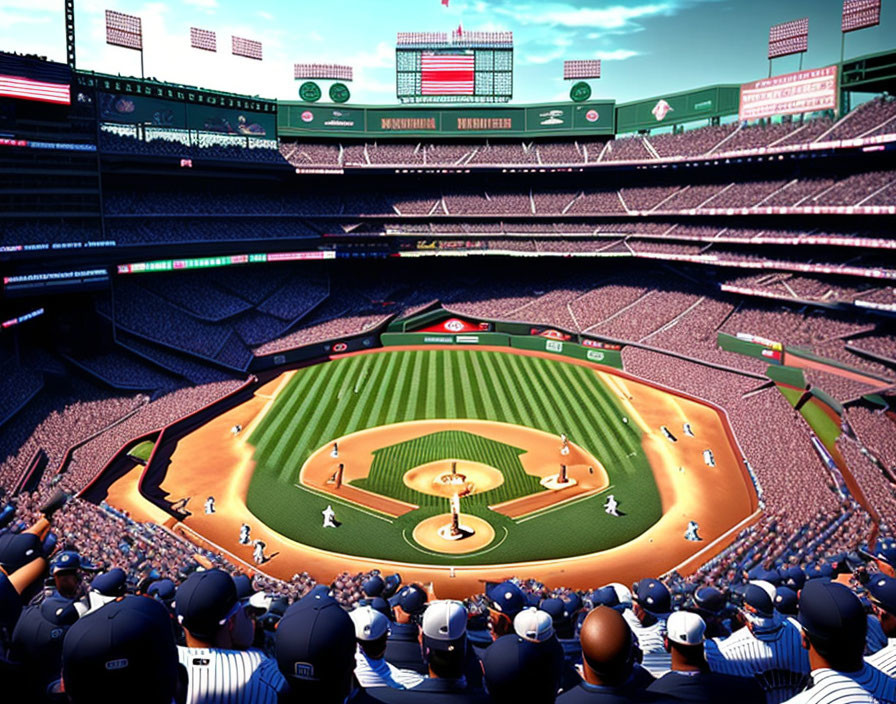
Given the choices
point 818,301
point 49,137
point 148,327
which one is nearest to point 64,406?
point 148,327

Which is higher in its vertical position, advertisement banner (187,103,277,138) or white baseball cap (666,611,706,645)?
advertisement banner (187,103,277,138)

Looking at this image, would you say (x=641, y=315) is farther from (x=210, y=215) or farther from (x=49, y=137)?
(x=49, y=137)

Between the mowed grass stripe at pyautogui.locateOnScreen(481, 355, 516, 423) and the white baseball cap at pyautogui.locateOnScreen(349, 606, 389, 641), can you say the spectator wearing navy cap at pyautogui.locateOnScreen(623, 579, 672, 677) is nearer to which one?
the white baseball cap at pyautogui.locateOnScreen(349, 606, 389, 641)

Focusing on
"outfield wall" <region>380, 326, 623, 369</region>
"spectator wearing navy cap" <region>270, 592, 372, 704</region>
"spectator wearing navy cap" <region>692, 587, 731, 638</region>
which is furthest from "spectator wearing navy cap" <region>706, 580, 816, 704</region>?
"outfield wall" <region>380, 326, 623, 369</region>

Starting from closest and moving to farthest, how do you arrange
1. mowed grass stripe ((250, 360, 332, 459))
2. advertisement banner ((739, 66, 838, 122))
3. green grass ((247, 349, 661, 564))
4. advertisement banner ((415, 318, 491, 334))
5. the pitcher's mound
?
the pitcher's mound → green grass ((247, 349, 661, 564)) → mowed grass stripe ((250, 360, 332, 459)) → advertisement banner ((739, 66, 838, 122)) → advertisement banner ((415, 318, 491, 334))

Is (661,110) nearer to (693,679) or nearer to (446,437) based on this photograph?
(446,437)

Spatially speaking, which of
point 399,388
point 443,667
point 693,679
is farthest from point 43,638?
point 399,388

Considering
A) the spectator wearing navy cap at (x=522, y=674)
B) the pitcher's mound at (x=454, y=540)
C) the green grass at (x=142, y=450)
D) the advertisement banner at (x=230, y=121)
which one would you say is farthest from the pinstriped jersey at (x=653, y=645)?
the advertisement banner at (x=230, y=121)
